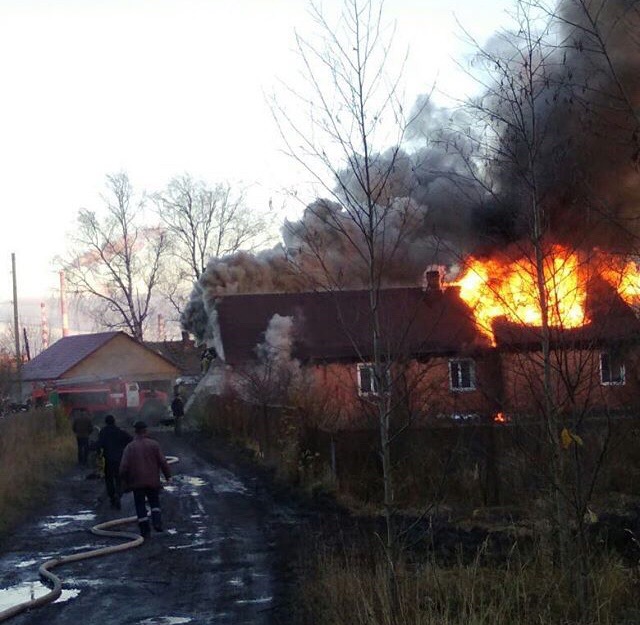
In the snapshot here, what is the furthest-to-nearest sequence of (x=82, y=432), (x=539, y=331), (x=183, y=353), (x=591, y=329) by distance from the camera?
(x=183, y=353) < (x=82, y=432) < (x=539, y=331) < (x=591, y=329)

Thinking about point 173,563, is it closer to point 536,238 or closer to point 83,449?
point 536,238

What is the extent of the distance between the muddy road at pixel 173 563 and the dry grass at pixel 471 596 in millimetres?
694

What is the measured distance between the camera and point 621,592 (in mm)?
6434

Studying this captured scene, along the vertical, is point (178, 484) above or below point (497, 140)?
below

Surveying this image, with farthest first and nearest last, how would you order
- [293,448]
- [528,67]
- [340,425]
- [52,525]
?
1. [293,448]
2. [340,425]
3. [52,525]
4. [528,67]

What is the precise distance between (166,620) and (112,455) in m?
7.85

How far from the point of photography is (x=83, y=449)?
22.0 meters

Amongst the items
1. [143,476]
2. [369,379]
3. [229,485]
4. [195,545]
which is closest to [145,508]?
[143,476]

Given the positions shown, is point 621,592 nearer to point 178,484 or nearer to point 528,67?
point 528,67

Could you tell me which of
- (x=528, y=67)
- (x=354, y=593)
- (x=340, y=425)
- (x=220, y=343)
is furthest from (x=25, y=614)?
(x=220, y=343)

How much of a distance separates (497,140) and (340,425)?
9.20m

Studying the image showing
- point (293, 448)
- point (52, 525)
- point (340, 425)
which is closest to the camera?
point (52, 525)

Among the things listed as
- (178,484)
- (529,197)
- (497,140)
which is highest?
(497,140)

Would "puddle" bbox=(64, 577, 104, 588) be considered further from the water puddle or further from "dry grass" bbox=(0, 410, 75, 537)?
"dry grass" bbox=(0, 410, 75, 537)
